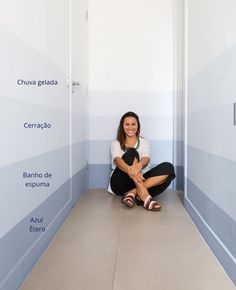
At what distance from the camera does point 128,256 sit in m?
1.68

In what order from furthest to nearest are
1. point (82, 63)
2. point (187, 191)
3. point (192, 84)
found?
point (82, 63) < point (187, 191) < point (192, 84)

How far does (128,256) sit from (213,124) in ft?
2.90

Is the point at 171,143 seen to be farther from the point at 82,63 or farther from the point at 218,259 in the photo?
the point at 218,259

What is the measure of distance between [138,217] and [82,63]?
1625 mm

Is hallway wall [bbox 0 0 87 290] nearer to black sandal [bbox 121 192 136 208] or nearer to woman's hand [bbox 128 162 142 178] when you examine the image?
black sandal [bbox 121 192 136 208]

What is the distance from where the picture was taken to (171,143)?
3.47 meters

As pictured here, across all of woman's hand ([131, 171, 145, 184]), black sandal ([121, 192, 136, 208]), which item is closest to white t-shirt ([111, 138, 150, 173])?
woman's hand ([131, 171, 145, 184])

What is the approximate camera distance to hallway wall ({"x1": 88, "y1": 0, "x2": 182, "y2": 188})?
340 cm

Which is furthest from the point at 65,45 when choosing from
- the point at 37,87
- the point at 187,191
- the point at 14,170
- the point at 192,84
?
the point at 187,191

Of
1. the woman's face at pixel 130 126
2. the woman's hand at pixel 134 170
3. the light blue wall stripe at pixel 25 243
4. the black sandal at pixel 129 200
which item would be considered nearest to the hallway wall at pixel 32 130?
the light blue wall stripe at pixel 25 243

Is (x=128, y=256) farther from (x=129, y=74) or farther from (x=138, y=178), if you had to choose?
(x=129, y=74)

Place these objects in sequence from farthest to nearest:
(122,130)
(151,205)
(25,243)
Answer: (122,130) < (151,205) < (25,243)

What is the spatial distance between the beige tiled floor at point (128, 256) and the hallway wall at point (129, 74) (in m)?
1.16

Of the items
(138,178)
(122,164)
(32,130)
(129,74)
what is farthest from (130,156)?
(32,130)
